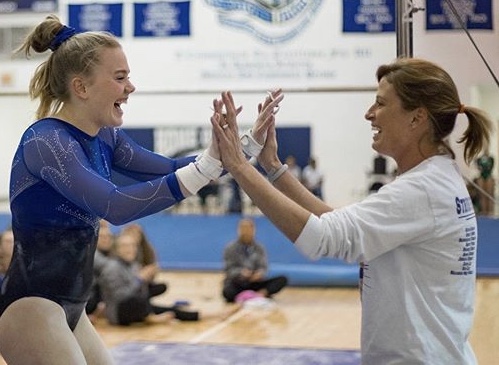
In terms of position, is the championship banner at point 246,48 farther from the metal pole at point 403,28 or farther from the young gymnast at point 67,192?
the young gymnast at point 67,192

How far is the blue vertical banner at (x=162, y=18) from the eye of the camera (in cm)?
902

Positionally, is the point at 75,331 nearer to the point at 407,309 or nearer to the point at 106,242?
the point at 407,309

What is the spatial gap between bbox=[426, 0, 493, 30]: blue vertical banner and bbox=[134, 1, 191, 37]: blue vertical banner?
14.0ft

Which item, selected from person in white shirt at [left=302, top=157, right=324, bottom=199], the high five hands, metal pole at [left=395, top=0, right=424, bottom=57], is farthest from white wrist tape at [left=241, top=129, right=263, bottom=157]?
person in white shirt at [left=302, top=157, right=324, bottom=199]

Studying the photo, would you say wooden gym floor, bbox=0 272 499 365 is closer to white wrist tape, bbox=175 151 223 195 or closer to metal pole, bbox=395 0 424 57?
metal pole, bbox=395 0 424 57

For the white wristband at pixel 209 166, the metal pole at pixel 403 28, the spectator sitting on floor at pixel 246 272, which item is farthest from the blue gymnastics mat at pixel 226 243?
the white wristband at pixel 209 166

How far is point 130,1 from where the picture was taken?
28.9ft

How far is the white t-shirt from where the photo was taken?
7.25 feet

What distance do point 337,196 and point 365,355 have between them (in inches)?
429

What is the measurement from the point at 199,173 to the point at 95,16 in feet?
21.2

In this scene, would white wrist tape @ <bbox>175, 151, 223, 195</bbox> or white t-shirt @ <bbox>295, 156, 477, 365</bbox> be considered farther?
white wrist tape @ <bbox>175, 151, 223, 195</bbox>

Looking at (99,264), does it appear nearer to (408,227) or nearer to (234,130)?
(234,130)

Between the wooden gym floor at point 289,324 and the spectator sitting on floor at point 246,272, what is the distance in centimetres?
15

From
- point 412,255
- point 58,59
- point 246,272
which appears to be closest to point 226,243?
point 246,272
